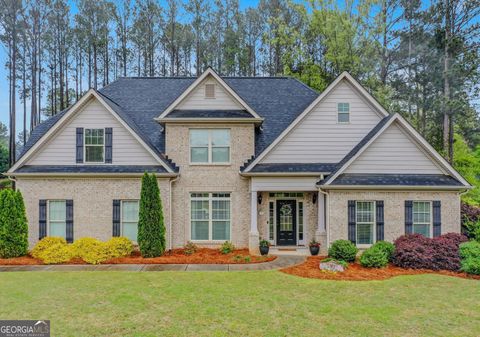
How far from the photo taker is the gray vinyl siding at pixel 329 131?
14727 millimetres

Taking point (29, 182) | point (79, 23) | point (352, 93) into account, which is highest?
point (79, 23)

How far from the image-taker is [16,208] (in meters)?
13.0

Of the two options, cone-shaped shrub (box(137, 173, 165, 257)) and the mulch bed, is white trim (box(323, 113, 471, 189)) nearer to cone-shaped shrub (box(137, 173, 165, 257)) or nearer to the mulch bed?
the mulch bed

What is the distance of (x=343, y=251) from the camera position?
39.4 feet

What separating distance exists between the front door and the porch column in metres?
1.62

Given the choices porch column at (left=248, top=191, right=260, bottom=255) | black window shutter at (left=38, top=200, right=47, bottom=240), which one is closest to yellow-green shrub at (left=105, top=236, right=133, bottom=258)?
black window shutter at (left=38, top=200, right=47, bottom=240)

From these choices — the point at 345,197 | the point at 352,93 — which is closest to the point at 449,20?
the point at 352,93

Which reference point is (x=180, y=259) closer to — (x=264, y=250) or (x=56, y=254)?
(x=264, y=250)

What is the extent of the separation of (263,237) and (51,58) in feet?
109

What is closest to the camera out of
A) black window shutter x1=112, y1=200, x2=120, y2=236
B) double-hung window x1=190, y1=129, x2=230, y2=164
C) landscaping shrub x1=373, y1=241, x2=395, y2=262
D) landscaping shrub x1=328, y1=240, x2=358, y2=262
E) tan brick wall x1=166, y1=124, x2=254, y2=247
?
landscaping shrub x1=373, y1=241, x2=395, y2=262

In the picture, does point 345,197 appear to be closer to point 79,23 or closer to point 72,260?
point 72,260

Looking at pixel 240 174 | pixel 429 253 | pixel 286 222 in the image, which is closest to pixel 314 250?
pixel 286 222

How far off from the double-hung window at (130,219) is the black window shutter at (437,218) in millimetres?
12738

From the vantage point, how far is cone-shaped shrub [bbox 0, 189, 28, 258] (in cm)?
1272
